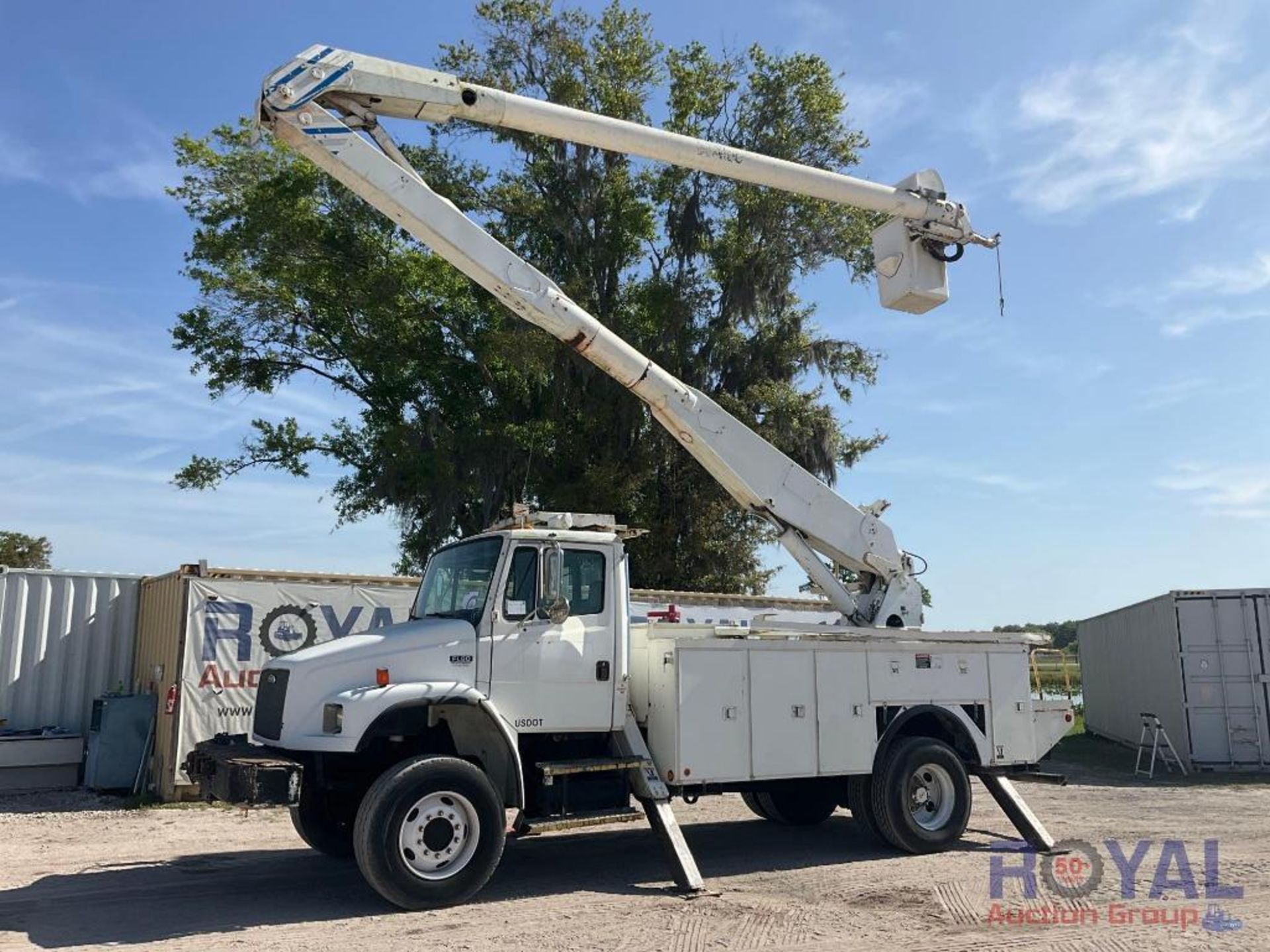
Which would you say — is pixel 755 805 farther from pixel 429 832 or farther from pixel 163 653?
pixel 163 653

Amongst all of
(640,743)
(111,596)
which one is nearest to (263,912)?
(640,743)

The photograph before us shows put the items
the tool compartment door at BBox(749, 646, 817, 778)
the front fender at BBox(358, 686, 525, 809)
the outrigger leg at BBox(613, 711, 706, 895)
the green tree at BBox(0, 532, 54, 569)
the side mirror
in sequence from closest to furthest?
the front fender at BBox(358, 686, 525, 809), the outrigger leg at BBox(613, 711, 706, 895), the side mirror, the tool compartment door at BBox(749, 646, 817, 778), the green tree at BBox(0, 532, 54, 569)

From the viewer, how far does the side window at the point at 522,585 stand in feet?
27.2

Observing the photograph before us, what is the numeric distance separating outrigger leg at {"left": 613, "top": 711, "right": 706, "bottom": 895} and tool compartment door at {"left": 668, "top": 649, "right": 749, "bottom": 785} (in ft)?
0.73

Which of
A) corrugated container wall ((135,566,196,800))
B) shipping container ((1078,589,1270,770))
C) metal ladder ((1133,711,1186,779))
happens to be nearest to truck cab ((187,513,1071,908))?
corrugated container wall ((135,566,196,800))

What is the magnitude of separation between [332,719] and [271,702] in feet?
2.39

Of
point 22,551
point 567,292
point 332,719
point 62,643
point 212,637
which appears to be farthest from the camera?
point 22,551

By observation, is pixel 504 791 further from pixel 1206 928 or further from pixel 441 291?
pixel 441 291

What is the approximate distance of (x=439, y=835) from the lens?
24.6 feet

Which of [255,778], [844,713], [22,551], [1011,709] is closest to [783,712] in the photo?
[844,713]

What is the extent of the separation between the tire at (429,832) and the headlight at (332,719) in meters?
0.49

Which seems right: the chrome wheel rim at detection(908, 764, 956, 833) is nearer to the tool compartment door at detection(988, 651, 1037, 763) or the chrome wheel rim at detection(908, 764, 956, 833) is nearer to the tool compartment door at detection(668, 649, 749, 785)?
the tool compartment door at detection(988, 651, 1037, 763)

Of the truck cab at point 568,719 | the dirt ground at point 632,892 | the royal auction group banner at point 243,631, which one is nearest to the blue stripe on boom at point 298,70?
the truck cab at point 568,719

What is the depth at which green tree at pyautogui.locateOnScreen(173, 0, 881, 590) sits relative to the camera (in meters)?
24.3
